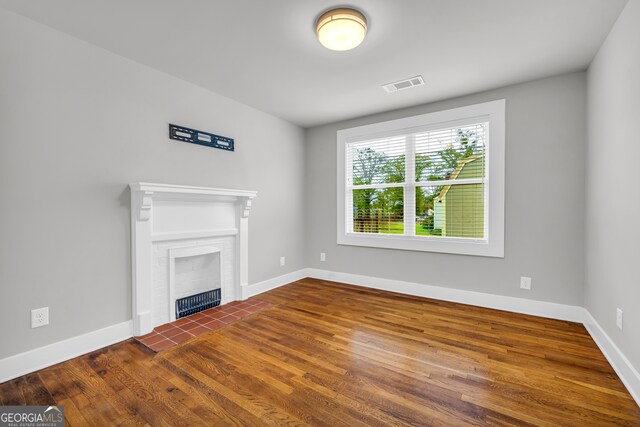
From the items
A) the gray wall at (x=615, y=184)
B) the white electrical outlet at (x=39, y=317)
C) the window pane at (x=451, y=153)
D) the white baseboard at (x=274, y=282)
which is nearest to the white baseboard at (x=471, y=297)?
the gray wall at (x=615, y=184)

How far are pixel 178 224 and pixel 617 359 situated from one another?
3.72 meters

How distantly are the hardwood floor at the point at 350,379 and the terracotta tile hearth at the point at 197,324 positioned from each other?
106 millimetres

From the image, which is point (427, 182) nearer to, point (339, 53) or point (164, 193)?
point (339, 53)

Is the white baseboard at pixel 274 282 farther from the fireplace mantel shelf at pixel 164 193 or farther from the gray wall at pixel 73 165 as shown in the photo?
the gray wall at pixel 73 165

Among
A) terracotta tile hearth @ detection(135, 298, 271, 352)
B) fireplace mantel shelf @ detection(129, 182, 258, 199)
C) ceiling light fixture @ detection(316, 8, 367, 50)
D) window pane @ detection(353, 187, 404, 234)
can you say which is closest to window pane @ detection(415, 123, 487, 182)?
window pane @ detection(353, 187, 404, 234)

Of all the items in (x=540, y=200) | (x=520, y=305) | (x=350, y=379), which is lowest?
(x=350, y=379)

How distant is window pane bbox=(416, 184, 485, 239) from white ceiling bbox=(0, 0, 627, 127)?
3.79 ft

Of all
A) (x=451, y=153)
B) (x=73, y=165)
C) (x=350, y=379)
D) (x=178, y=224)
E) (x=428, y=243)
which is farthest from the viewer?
(x=428, y=243)

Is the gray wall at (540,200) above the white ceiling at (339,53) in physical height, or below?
below

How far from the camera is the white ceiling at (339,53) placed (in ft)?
6.28

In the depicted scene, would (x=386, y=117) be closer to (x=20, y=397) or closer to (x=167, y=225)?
(x=167, y=225)

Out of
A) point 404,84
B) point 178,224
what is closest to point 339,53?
point 404,84

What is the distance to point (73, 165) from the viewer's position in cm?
222

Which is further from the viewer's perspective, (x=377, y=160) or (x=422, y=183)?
(x=377, y=160)
